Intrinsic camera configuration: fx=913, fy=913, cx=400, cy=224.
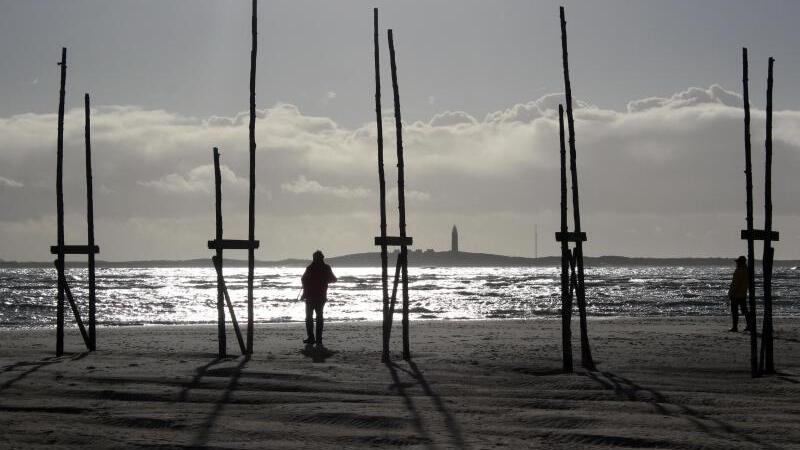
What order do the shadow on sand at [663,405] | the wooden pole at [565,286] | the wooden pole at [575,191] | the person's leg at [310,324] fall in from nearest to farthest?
the shadow on sand at [663,405], the wooden pole at [565,286], the wooden pole at [575,191], the person's leg at [310,324]

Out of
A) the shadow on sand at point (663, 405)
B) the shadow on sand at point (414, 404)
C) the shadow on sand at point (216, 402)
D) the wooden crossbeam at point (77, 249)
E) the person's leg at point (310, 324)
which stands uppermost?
the wooden crossbeam at point (77, 249)

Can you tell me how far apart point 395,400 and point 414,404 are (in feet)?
1.11

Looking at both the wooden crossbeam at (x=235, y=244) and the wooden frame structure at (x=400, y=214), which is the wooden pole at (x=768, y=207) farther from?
the wooden crossbeam at (x=235, y=244)

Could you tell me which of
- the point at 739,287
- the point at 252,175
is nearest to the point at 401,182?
the point at 252,175

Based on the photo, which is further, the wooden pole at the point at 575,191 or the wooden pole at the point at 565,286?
the wooden pole at the point at 575,191

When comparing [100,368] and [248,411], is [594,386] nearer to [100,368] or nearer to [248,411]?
[248,411]

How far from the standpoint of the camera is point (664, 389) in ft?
36.8

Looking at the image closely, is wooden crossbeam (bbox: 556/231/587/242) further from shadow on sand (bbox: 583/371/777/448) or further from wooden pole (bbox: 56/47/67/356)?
wooden pole (bbox: 56/47/67/356)

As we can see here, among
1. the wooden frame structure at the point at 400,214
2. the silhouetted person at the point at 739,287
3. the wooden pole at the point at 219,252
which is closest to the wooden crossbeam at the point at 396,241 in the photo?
the wooden frame structure at the point at 400,214

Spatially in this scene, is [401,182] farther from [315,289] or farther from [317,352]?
[315,289]

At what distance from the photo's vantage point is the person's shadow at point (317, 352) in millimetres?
14508

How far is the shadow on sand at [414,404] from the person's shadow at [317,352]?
3.93 feet

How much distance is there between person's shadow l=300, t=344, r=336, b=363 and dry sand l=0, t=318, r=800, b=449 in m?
0.15

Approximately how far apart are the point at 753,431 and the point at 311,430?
413 cm
